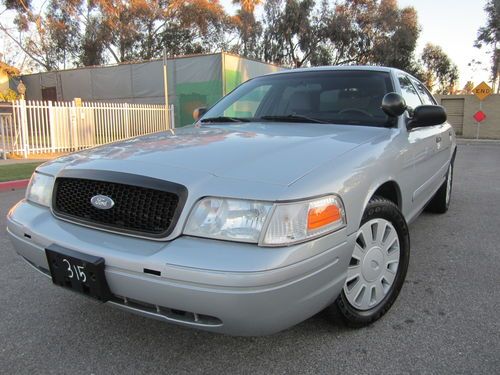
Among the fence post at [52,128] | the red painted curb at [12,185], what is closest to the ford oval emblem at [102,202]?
the red painted curb at [12,185]

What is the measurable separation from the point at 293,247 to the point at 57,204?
1.34 metres

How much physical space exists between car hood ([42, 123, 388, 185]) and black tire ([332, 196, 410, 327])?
1.20ft

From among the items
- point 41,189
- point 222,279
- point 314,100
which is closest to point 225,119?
point 314,100

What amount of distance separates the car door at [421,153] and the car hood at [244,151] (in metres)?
0.57

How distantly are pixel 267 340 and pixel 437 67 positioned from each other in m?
45.1

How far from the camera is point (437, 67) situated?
138ft

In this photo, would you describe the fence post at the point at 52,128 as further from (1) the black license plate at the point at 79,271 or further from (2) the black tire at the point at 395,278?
(2) the black tire at the point at 395,278

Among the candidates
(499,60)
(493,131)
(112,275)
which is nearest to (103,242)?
(112,275)

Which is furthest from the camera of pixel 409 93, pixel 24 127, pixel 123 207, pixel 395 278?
pixel 24 127

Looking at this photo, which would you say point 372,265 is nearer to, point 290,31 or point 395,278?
point 395,278

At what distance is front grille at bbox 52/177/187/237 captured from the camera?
1.99 meters

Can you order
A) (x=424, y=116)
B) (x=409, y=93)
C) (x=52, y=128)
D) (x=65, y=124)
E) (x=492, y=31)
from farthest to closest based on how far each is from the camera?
(x=492, y=31) → (x=65, y=124) → (x=52, y=128) → (x=409, y=93) → (x=424, y=116)

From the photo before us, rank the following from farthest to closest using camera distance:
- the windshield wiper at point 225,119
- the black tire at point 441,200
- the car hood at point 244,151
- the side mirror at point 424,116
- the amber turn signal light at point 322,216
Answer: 1. the black tire at point 441,200
2. the windshield wiper at point 225,119
3. the side mirror at point 424,116
4. the car hood at point 244,151
5. the amber turn signal light at point 322,216

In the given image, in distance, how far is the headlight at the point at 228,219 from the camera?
73.1 inches
